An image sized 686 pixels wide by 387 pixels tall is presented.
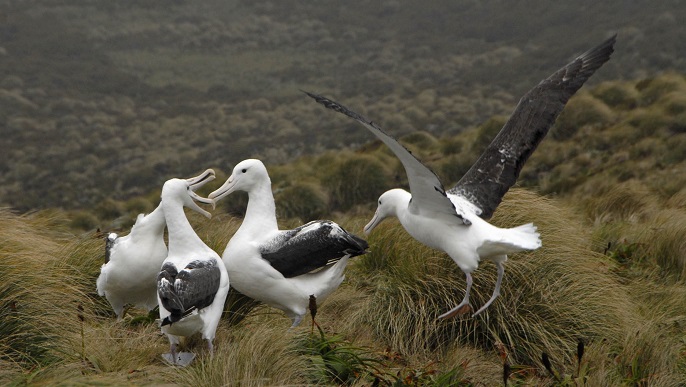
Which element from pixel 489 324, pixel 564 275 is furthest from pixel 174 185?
pixel 564 275

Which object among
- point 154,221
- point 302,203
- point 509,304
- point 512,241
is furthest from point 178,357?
point 302,203

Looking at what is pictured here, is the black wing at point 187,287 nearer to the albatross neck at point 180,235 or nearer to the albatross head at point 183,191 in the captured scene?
the albatross neck at point 180,235

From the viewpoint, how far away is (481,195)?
6352 mm

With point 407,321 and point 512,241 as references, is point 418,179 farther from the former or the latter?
point 407,321

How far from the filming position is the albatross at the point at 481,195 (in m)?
5.52

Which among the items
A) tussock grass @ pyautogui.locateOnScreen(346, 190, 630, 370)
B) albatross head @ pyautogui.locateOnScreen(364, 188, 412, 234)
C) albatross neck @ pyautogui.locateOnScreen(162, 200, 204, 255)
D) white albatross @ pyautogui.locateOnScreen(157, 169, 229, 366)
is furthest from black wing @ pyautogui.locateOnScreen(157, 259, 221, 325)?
tussock grass @ pyautogui.locateOnScreen(346, 190, 630, 370)

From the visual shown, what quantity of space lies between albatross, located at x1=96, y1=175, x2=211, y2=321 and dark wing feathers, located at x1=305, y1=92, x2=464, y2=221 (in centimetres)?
138

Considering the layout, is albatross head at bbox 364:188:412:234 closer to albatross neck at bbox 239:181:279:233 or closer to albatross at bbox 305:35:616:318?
albatross at bbox 305:35:616:318

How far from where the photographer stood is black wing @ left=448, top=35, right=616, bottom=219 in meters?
6.38

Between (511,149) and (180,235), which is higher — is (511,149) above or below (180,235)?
above

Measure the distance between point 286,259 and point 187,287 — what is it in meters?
0.93

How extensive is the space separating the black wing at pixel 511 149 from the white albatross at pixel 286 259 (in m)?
1.10

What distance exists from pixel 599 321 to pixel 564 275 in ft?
1.49

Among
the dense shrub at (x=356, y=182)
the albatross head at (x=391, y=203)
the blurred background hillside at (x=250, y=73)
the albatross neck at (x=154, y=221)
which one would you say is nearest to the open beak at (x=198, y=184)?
the albatross neck at (x=154, y=221)
